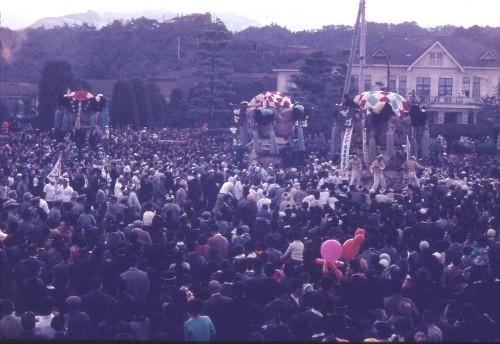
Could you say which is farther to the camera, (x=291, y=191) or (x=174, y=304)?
(x=291, y=191)

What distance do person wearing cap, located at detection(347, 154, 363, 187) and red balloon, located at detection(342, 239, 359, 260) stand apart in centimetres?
1052

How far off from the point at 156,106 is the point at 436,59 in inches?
688

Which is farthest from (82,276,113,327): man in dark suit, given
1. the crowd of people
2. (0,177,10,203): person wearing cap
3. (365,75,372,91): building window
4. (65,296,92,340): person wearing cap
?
(365,75,372,91): building window

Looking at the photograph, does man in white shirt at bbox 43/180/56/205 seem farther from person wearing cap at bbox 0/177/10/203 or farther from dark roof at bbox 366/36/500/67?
dark roof at bbox 366/36/500/67

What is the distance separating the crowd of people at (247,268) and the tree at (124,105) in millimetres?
28807

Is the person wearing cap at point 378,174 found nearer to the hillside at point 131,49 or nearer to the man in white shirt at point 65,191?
the man in white shirt at point 65,191

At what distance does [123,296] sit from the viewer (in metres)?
9.21

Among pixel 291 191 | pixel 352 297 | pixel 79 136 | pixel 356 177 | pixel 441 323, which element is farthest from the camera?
pixel 79 136

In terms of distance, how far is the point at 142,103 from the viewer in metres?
49.2

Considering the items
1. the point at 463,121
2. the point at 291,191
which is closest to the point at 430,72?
the point at 463,121

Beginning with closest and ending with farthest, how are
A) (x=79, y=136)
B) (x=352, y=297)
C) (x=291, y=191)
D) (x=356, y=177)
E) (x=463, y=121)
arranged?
1. (x=352, y=297)
2. (x=291, y=191)
3. (x=356, y=177)
4. (x=79, y=136)
5. (x=463, y=121)

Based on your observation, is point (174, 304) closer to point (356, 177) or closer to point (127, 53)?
point (356, 177)

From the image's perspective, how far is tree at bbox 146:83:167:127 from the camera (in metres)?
51.4

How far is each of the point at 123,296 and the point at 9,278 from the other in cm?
137
